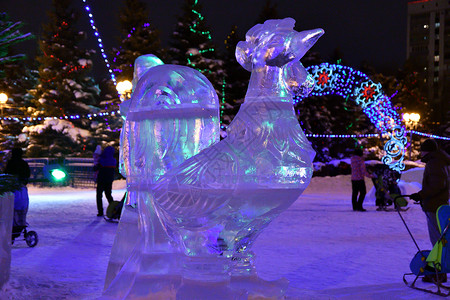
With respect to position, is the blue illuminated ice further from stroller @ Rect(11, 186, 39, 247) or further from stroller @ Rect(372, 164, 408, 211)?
stroller @ Rect(372, 164, 408, 211)

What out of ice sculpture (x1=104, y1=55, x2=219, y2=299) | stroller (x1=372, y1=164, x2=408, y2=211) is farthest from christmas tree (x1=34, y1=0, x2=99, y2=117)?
ice sculpture (x1=104, y1=55, x2=219, y2=299)

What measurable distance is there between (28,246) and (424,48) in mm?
90495

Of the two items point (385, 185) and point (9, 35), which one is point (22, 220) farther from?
point (385, 185)

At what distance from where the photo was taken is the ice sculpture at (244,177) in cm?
295

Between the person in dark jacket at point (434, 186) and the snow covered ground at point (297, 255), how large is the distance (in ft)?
2.42

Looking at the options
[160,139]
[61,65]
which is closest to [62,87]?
[61,65]

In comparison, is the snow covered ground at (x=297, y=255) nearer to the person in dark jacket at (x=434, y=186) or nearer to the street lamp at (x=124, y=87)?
the person in dark jacket at (x=434, y=186)

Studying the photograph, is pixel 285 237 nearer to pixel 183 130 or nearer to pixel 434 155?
pixel 434 155

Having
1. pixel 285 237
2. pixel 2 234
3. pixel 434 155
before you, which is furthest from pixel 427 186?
pixel 2 234

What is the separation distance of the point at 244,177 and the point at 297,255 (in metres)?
4.55

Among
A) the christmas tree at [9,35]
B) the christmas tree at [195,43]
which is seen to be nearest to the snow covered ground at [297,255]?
the christmas tree at [9,35]

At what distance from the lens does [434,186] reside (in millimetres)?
5984

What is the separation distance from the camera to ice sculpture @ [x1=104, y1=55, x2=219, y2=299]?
3324 millimetres

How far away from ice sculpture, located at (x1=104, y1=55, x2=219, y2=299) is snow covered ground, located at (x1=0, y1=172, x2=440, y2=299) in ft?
3.25
